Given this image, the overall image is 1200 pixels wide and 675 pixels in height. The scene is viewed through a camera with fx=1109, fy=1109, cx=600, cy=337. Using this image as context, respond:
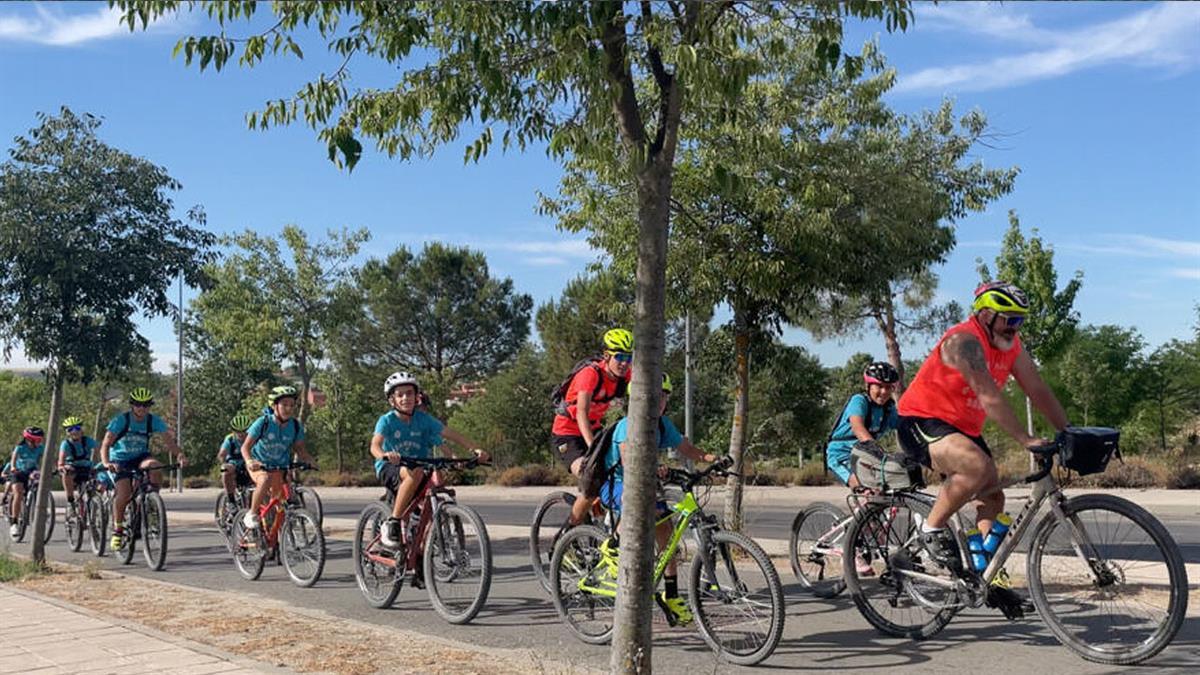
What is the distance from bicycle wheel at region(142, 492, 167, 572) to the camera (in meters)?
11.9

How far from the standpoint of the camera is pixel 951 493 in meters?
5.98

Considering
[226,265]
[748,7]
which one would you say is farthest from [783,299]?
[226,265]

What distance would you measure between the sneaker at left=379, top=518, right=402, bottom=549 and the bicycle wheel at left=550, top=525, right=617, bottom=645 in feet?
5.90

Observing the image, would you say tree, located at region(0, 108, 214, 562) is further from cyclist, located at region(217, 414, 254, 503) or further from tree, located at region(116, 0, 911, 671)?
tree, located at region(116, 0, 911, 671)

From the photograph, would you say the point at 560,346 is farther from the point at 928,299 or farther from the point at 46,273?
the point at 46,273

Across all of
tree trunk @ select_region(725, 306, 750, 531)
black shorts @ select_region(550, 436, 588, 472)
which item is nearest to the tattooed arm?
black shorts @ select_region(550, 436, 588, 472)

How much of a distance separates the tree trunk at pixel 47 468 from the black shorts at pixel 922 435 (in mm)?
9371

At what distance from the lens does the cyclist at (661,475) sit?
6668 millimetres

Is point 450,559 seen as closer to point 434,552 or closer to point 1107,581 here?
point 434,552

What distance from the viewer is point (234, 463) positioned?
12172 millimetres

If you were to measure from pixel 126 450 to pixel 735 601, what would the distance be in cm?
867

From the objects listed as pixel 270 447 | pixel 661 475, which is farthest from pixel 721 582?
pixel 270 447

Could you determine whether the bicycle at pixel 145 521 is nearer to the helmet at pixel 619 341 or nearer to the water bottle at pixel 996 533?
the helmet at pixel 619 341

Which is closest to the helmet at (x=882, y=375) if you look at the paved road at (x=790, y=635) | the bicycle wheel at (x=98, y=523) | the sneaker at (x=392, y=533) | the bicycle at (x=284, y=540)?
the paved road at (x=790, y=635)
